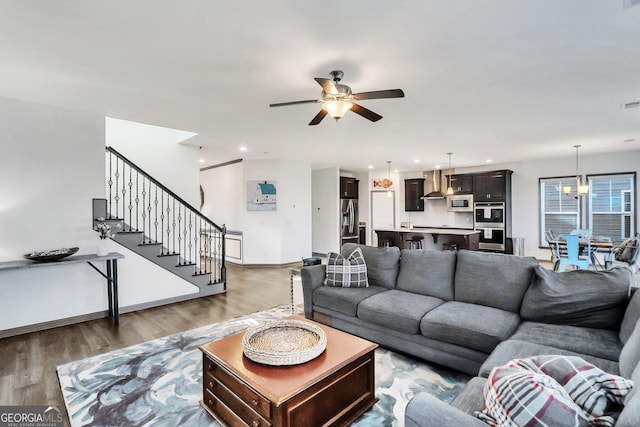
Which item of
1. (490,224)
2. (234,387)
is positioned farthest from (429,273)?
(490,224)

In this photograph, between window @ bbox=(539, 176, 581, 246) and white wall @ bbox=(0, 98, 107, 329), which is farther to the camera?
window @ bbox=(539, 176, 581, 246)

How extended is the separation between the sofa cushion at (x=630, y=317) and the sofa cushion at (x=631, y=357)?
0.39 meters

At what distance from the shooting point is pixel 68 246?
13.0 ft

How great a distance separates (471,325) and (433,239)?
187 inches

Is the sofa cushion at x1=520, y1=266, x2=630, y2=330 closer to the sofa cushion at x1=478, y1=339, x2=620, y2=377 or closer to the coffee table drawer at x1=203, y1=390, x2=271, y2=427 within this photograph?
the sofa cushion at x1=478, y1=339, x2=620, y2=377

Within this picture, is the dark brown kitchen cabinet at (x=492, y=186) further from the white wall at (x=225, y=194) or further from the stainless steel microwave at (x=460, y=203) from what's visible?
the white wall at (x=225, y=194)

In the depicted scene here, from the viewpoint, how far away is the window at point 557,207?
7719 millimetres

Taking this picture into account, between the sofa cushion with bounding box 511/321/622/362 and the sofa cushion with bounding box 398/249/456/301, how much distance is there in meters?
Answer: 0.82

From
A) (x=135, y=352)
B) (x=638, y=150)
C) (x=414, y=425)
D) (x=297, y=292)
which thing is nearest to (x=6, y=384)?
(x=135, y=352)

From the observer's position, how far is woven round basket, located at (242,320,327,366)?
1909 mm

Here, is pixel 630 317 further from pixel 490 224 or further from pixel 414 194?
pixel 414 194

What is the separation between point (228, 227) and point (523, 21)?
24.1 feet

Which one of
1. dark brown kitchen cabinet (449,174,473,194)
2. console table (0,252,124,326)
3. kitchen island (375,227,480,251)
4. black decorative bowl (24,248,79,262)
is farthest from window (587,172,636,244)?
black decorative bowl (24,248,79,262)

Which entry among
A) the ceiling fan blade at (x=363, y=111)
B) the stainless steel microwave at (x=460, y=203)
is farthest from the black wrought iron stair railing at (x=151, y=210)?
the stainless steel microwave at (x=460, y=203)
